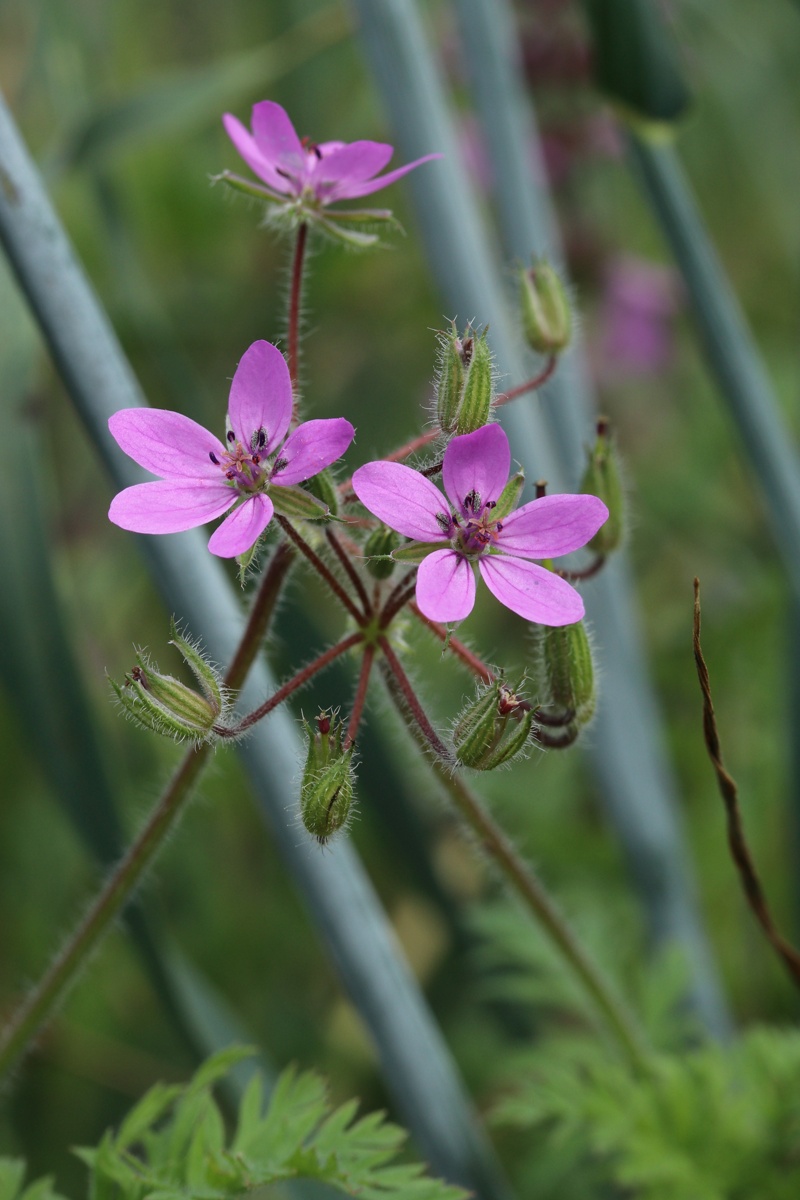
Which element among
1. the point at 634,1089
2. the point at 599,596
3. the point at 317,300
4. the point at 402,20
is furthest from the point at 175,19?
the point at 634,1089

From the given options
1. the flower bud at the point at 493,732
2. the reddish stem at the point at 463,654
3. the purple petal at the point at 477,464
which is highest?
the purple petal at the point at 477,464

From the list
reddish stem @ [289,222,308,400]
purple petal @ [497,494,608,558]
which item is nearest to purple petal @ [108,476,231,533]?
reddish stem @ [289,222,308,400]

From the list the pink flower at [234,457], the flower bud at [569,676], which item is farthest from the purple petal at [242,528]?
the flower bud at [569,676]

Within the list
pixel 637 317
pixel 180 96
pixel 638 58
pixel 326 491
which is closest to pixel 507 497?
pixel 326 491

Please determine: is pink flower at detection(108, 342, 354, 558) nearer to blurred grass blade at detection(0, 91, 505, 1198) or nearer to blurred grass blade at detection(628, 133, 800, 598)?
blurred grass blade at detection(0, 91, 505, 1198)

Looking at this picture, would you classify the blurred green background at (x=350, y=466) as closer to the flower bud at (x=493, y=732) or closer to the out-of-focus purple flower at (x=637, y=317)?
the out-of-focus purple flower at (x=637, y=317)

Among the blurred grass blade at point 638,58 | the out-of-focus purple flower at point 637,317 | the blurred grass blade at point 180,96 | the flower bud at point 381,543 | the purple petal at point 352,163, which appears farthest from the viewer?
the out-of-focus purple flower at point 637,317

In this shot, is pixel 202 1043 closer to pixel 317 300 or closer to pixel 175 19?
pixel 317 300
